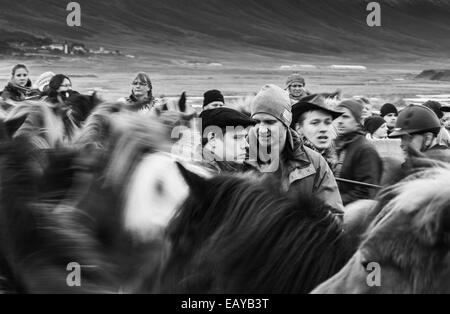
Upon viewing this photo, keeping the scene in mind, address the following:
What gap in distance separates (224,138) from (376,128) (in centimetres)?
295

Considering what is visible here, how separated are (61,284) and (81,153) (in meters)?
0.89

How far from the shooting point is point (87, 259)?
8.82 ft

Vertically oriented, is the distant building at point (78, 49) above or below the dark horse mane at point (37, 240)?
above

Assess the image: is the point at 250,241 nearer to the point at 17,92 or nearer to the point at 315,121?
the point at 315,121

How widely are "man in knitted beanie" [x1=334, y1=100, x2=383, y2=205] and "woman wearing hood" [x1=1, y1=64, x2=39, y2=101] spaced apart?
3.09 m

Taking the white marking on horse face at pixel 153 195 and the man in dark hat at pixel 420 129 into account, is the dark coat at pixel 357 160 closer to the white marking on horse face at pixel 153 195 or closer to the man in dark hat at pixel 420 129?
the man in dark hat at pixel 420 129

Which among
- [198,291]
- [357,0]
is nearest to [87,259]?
[198,291]

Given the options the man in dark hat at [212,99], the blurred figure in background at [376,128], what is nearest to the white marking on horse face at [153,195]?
the man in dark hat at [212,99]

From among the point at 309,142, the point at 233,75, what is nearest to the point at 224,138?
the point at 309,142

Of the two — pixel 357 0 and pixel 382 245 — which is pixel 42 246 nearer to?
pixel 382 245

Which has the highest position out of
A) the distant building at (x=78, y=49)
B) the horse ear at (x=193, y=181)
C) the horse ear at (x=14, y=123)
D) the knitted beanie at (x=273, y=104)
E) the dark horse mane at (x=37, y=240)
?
the distant building at (x=78, y=49)

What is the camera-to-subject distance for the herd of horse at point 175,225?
5.66ft

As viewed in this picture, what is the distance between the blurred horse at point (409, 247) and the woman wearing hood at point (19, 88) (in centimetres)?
501

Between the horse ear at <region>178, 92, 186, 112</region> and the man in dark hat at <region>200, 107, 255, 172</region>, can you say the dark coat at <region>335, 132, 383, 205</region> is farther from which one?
the horse ear at <region>178, 92, 186, 112</region>
